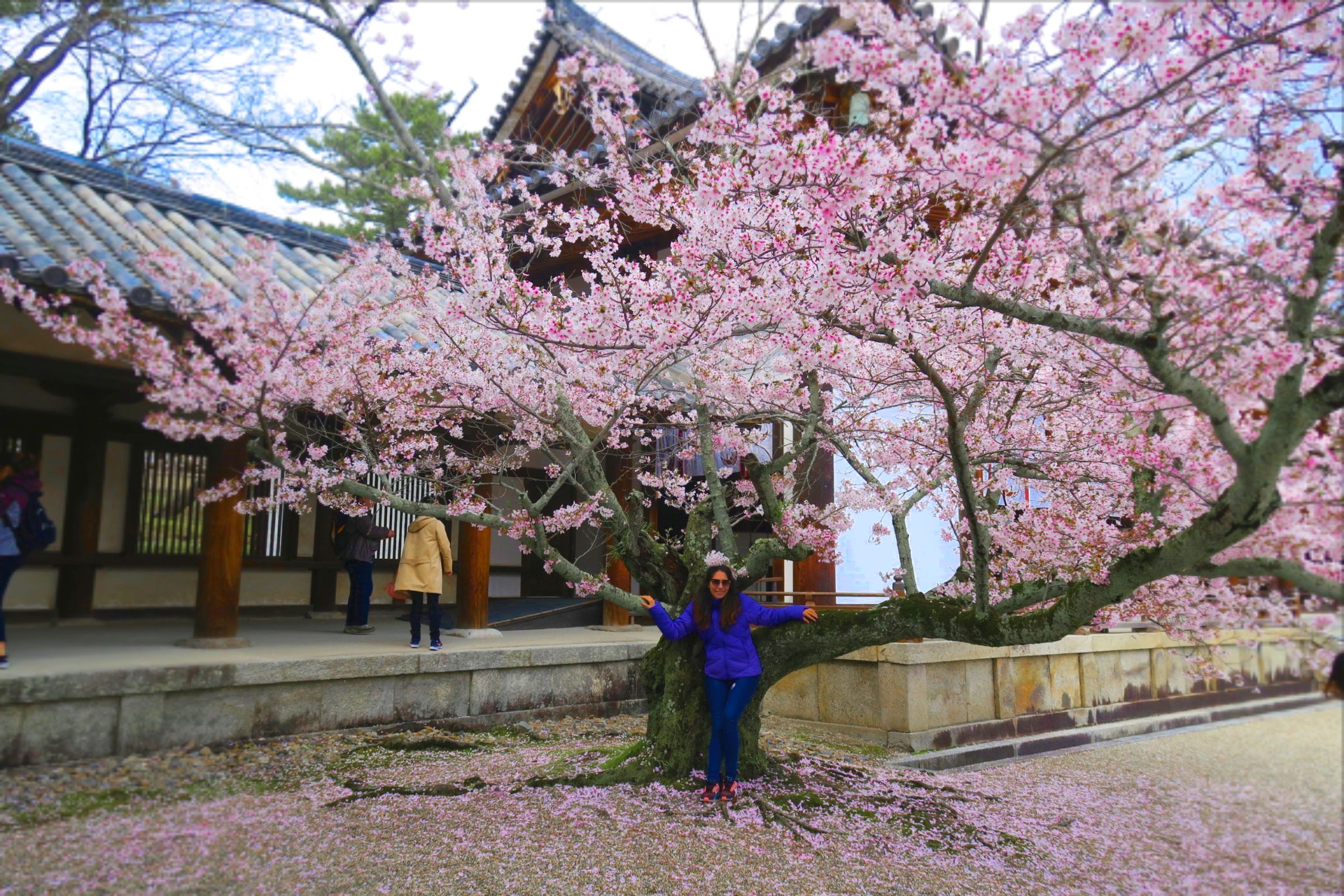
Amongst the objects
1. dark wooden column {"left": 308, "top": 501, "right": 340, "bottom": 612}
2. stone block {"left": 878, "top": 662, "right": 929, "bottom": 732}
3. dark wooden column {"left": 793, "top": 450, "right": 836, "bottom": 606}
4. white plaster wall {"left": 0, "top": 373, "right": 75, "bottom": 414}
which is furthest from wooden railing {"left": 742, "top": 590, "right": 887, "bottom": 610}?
white plaster wall {"left": 0, "top": 373, "right": 75, "bottom": 414}

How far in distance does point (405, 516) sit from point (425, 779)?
254 inches

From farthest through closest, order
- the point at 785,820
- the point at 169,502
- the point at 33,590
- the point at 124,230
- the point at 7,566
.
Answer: the point at 169,502, the point at 33,590, the point at 124,230, the point at 7,566, the point at 785,820

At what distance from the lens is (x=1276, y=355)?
12.0 ft

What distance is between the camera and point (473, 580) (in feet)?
31.4

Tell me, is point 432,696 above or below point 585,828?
above

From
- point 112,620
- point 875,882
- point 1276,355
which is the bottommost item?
point 875,882

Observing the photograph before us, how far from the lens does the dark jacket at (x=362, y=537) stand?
30.3ft

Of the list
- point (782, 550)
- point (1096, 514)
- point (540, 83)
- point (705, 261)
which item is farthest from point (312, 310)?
point (540, 83)

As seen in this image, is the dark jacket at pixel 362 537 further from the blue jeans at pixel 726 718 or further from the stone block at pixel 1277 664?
the stone block at pixel 1277 664

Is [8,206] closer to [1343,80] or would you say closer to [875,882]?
[875,882]

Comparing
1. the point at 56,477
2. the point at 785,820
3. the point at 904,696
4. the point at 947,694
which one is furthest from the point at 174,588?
the point at 947,694

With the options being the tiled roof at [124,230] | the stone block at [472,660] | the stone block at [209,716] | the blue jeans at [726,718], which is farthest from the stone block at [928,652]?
the stone block at [209,716]

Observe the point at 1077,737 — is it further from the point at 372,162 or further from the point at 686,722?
the point at 372,162

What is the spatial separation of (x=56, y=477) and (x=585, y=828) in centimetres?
768
